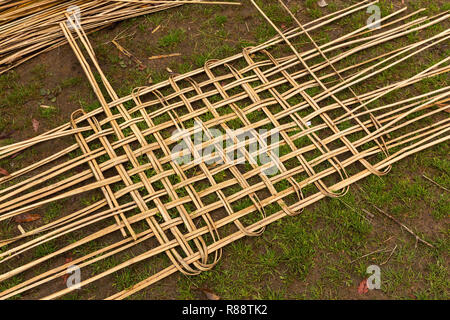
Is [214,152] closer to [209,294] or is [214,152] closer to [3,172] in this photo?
[209,294]

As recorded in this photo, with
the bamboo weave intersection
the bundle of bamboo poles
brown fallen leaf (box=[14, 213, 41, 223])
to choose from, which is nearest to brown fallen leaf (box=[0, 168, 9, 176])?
the bamboo weave intersection

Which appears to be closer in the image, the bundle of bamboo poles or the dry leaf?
the dry leaf

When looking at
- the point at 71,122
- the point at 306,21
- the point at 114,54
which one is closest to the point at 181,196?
the point at 71,122

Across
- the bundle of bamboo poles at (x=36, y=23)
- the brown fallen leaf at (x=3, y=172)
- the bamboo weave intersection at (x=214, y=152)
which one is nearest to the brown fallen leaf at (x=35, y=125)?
the bamboo weave intersection at (x=214, y=152)

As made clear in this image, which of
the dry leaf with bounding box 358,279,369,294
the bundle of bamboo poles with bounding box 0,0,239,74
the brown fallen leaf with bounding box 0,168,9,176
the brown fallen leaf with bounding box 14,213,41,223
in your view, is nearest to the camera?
the dry leaf with bounding box 358,279,369,294

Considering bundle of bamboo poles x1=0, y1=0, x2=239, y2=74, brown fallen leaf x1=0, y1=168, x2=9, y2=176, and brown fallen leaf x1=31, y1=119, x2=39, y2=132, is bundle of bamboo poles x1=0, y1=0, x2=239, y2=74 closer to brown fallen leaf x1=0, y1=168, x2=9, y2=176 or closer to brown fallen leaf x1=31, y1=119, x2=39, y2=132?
brown fallen leaf x1=31, y1=119, x2=39, y2=132

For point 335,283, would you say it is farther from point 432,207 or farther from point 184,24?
point 184,24
